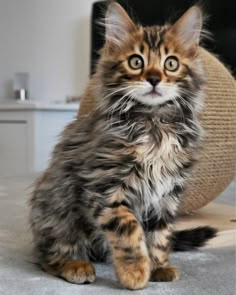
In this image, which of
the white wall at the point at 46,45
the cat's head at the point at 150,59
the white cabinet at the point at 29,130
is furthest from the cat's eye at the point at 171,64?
the white wall at the point at 46,45

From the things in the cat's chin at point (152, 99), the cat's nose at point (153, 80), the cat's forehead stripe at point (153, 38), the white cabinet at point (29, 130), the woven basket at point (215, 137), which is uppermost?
the cat's forehead stripe at point (153, 38)

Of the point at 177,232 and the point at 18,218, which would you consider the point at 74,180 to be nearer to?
the point at 177,232

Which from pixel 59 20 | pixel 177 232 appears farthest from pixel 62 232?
pixel 59 20

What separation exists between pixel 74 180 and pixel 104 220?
0.11 meters

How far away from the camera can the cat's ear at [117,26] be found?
0.94 m

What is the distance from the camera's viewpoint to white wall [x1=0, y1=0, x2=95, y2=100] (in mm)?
3215

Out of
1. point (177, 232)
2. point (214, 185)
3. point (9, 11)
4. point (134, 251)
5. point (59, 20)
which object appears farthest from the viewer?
point (9, 11)

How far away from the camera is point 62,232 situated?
934 mm

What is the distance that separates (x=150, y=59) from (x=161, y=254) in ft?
1.21

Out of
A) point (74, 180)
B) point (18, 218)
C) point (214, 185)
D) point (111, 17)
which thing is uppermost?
point (111, 17)

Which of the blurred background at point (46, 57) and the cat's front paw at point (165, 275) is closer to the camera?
the cat's front paw at point (165, 275)

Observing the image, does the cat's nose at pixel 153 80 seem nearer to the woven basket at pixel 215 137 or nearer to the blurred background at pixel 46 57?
the woven basket at pixel 215 137

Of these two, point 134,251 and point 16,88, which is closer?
point 134,251

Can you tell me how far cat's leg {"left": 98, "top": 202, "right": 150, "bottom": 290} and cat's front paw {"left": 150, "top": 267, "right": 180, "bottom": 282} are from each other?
56 mm
